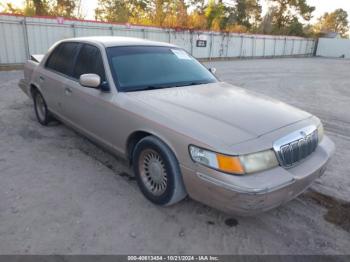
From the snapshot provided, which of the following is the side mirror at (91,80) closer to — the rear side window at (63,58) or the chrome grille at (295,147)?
the rear side window at (63,58)

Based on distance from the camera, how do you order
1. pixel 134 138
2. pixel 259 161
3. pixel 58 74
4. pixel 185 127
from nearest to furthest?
pixel 259 161 → pixel 185 127 → pixel 134 138 → pixel 58 74

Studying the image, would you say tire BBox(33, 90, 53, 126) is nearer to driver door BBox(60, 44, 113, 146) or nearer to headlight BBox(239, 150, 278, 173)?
driver door BBox(60, 44, 113, 146)

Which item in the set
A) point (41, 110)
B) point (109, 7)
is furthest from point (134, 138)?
point (109, 7)

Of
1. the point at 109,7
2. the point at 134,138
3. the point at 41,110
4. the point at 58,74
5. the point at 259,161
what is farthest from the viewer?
the point at 109,7

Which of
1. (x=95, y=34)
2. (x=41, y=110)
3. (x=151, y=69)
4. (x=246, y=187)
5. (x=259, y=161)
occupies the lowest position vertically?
(x=41, y=110)

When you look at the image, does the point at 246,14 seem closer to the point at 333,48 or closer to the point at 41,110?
the point at 333,48

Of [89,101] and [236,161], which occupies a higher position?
[89,101]

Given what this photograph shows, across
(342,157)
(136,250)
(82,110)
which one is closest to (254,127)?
(136,250)

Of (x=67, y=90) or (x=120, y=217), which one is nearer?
(x=120, y=217)

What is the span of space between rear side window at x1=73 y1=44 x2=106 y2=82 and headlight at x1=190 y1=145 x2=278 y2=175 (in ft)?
5.50

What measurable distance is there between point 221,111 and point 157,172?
0.88 metres

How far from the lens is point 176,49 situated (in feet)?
13.8

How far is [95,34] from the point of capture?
1605 centimetres

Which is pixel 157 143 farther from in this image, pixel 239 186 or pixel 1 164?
pixel 1 164
